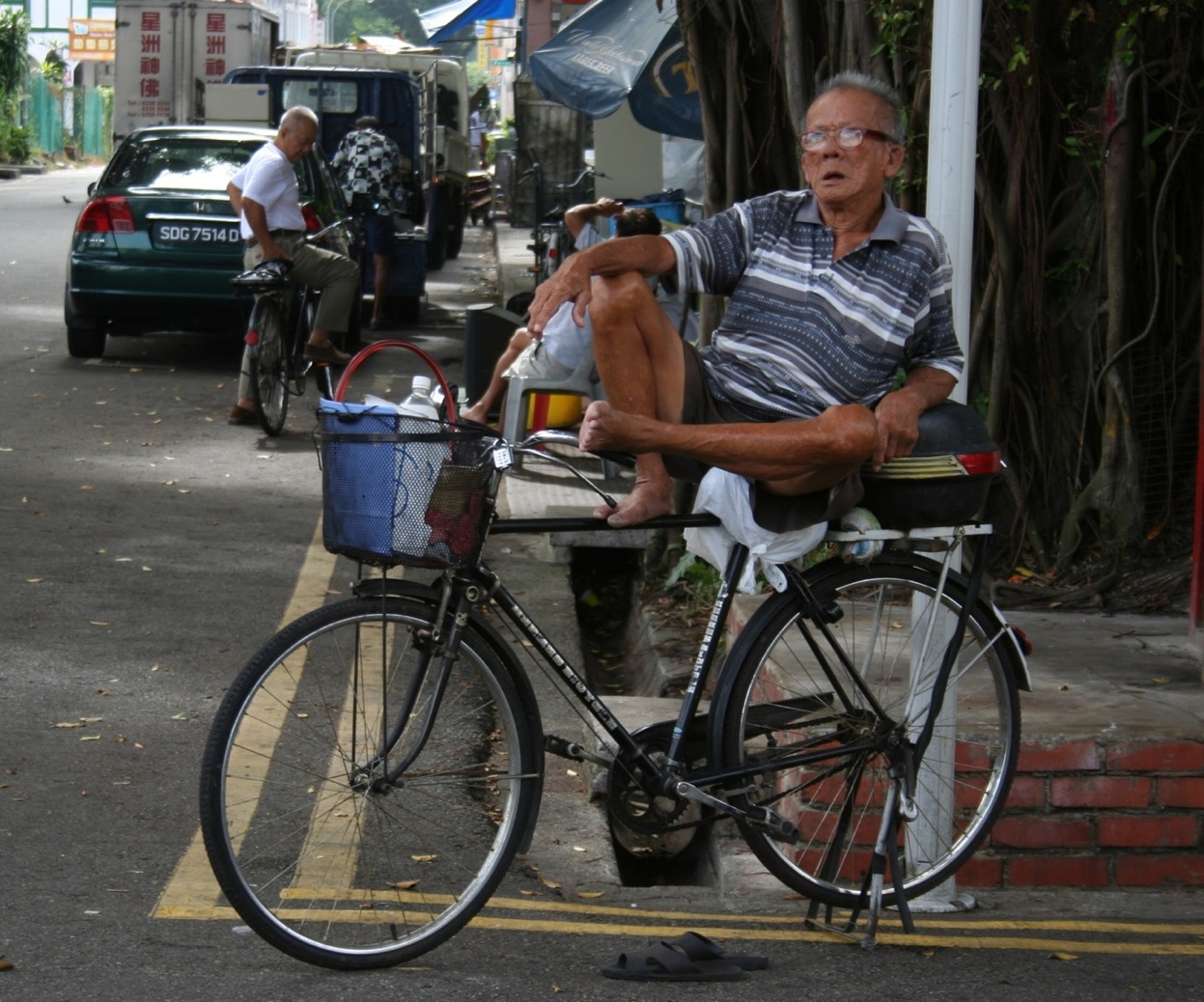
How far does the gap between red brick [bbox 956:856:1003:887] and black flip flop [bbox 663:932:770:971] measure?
2.74 feet

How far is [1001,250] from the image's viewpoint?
598cm

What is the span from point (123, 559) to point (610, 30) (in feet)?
18.2

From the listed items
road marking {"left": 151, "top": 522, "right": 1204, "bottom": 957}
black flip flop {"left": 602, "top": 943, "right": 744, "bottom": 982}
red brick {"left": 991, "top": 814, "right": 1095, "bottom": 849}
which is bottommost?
road marking {"left": 151, "top": 522, "right": 1204, "bottom": 957}

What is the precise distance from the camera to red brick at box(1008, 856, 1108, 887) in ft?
14.2

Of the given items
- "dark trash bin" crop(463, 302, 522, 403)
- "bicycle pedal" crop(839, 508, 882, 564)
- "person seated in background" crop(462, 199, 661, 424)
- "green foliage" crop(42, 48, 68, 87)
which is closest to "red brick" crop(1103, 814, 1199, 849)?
"bicycle pedal" crop(839, 508, 882, 564)

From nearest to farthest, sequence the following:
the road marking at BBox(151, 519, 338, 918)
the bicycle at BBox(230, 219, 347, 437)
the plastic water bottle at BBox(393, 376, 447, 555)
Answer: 1. the plastic water bottle at BBox(393, 376, 447, 555)
2. the road marking at BBox(151, 519, 338, 918)
3. the bicycle at BBox(230, 219, 347, 437)

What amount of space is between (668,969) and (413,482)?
1.13 metres

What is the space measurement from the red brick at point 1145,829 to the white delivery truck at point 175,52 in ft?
78.5

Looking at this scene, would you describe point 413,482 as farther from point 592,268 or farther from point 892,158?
point 892,158

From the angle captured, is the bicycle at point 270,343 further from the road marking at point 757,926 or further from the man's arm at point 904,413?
the man's arm at point 904,413

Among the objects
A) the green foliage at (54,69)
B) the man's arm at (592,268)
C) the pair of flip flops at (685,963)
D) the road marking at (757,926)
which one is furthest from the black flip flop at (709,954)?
the green foliage at (54,69)

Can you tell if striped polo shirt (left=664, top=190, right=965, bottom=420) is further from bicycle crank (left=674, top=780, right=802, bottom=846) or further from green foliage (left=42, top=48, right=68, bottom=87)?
green foliage (left=42, top=48, right=68, bottom=87)

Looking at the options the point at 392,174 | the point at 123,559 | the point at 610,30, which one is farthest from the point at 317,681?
the point at 392,174

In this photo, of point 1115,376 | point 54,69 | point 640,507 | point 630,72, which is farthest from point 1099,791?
point 54,69
